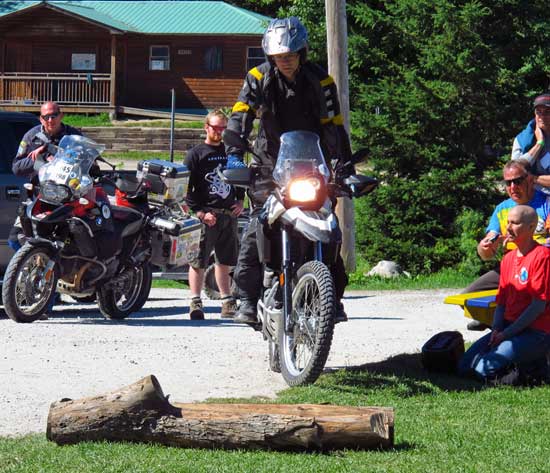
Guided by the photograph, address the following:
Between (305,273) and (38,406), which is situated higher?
(305,273)

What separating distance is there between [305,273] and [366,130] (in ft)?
40.7

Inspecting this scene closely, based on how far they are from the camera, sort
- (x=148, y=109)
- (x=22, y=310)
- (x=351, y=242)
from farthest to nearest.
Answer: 1. (x=148, y=109)
2. (x=351, y=242)
3. (x=22, y=310)

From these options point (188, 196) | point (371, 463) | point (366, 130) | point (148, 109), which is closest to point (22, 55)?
point (148, 109)

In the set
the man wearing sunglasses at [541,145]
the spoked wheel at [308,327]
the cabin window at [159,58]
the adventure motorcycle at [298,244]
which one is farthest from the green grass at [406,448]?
the cabin window at [159,58]

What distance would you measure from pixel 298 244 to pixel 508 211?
5.19 feet

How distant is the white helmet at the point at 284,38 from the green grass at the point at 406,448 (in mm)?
2073

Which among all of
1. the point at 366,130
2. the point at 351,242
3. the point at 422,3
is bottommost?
the point at 351,242

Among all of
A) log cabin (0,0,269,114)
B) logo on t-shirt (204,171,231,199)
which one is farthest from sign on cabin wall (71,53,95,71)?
logo on t-shirt (204,171,231,199)

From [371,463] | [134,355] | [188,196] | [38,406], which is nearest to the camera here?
[371,463]

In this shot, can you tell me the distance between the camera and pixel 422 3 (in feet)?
64.8

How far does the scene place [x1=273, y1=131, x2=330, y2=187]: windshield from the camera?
8.20 m

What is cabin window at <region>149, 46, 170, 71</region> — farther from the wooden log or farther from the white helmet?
the wooden log

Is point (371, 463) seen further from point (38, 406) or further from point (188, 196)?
point (188, 196)

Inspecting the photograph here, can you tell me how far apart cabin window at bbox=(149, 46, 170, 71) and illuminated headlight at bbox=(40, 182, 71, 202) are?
41090mm
